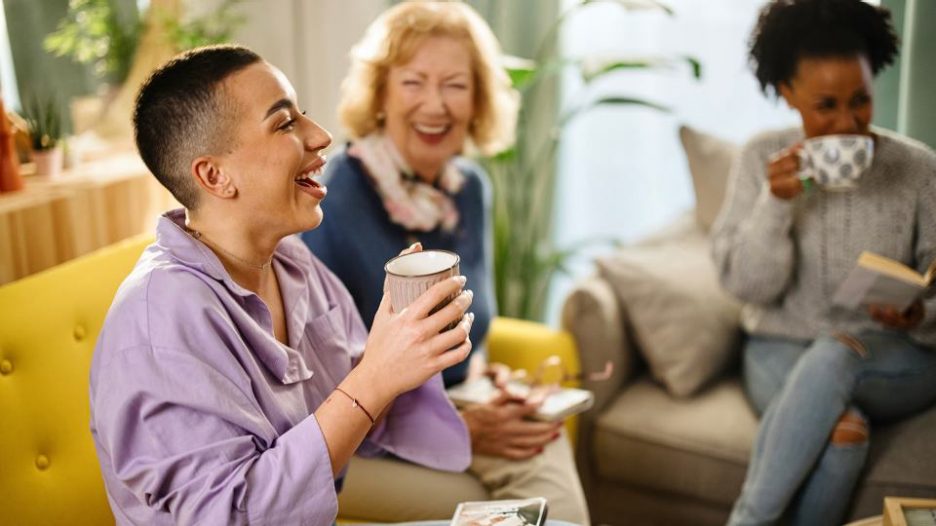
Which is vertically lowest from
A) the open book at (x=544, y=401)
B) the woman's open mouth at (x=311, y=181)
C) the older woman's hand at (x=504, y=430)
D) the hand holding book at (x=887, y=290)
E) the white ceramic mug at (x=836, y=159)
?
the older woman's hand at (x=504, y=430)

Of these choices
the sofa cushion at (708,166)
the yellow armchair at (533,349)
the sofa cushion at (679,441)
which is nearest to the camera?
the sofa cushion at (679,441)

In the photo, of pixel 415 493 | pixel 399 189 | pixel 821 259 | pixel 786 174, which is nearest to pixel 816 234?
pixel 821 259

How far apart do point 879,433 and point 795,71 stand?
0.79 metres

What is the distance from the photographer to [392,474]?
1692 millimetres

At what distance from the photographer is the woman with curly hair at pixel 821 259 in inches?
70.9

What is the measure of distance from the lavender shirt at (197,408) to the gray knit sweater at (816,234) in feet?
3.80

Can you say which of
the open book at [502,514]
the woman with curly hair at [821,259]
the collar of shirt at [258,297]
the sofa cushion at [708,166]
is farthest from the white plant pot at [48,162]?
the sofa cushion at [708,166]

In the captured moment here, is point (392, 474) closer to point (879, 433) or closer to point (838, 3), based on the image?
point (879, 433)

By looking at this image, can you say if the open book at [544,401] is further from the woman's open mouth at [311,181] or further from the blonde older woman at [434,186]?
the woman's open mouth at [311,181]

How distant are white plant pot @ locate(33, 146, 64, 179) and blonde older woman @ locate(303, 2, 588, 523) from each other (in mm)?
541

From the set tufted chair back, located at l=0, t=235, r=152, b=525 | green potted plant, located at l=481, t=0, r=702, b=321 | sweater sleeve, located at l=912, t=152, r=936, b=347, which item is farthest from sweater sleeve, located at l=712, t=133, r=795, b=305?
tufted chair back, located at l=0, t=235, r=152, b=525

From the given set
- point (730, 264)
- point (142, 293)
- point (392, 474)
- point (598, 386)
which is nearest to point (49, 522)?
point (142, 293)

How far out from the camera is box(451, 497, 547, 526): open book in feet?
4.17

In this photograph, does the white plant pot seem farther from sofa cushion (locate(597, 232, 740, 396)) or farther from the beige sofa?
sofa cushion (locate(597, 232, 740, 396))
